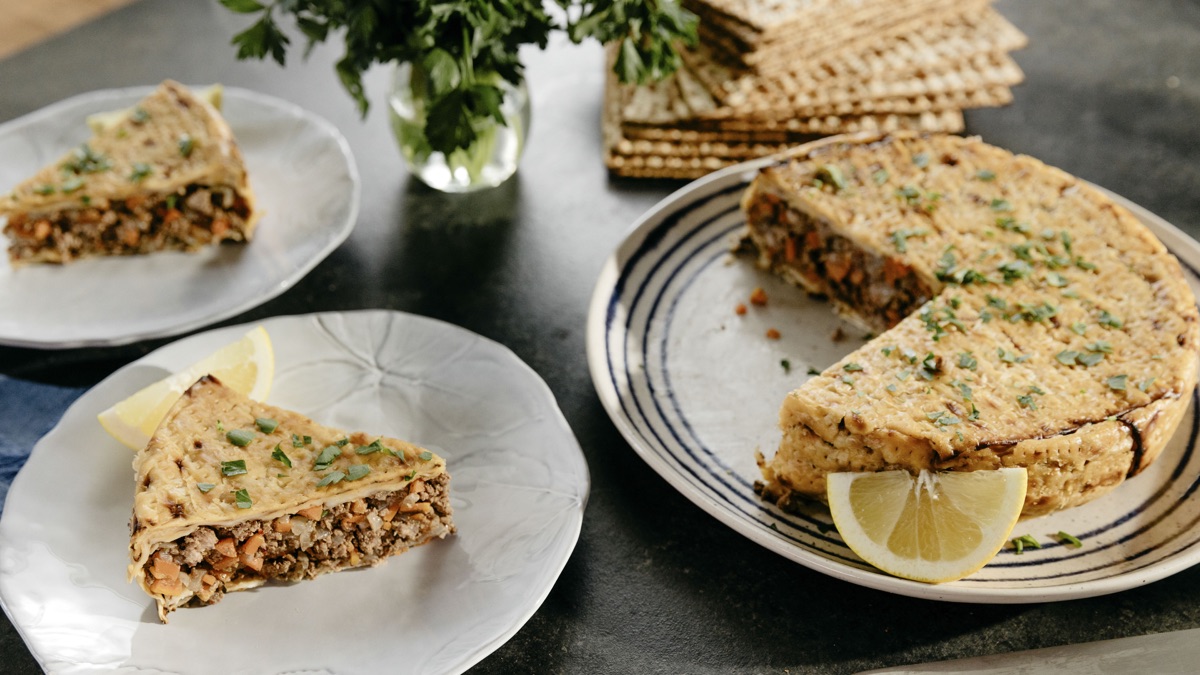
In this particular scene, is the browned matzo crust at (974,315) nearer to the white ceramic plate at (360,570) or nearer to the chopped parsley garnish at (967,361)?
the chopped parsley garnish at (967,361)

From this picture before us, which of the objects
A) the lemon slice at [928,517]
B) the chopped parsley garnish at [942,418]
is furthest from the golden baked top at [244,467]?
the chopped parsley garnish at [942,418]

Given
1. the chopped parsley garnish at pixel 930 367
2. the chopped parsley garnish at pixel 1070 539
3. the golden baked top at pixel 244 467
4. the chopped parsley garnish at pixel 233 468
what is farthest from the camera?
the chopped parsley garnish at pixel 930 367

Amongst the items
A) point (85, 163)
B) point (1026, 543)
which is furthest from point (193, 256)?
point (1026, 543)

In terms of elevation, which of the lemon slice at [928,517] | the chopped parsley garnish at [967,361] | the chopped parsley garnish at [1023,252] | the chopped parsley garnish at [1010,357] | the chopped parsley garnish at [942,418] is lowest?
the lemon slice at [928,517]

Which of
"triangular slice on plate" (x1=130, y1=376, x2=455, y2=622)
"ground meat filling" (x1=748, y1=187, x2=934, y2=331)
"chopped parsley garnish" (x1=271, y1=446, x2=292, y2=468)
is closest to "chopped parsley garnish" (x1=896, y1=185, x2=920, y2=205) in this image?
"ground meat filling" (x1=748, y1=187, x2=934, y2=331)

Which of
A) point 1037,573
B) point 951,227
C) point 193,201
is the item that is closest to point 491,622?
point 1037,573

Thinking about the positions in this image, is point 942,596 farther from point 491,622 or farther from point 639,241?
point 639,241
